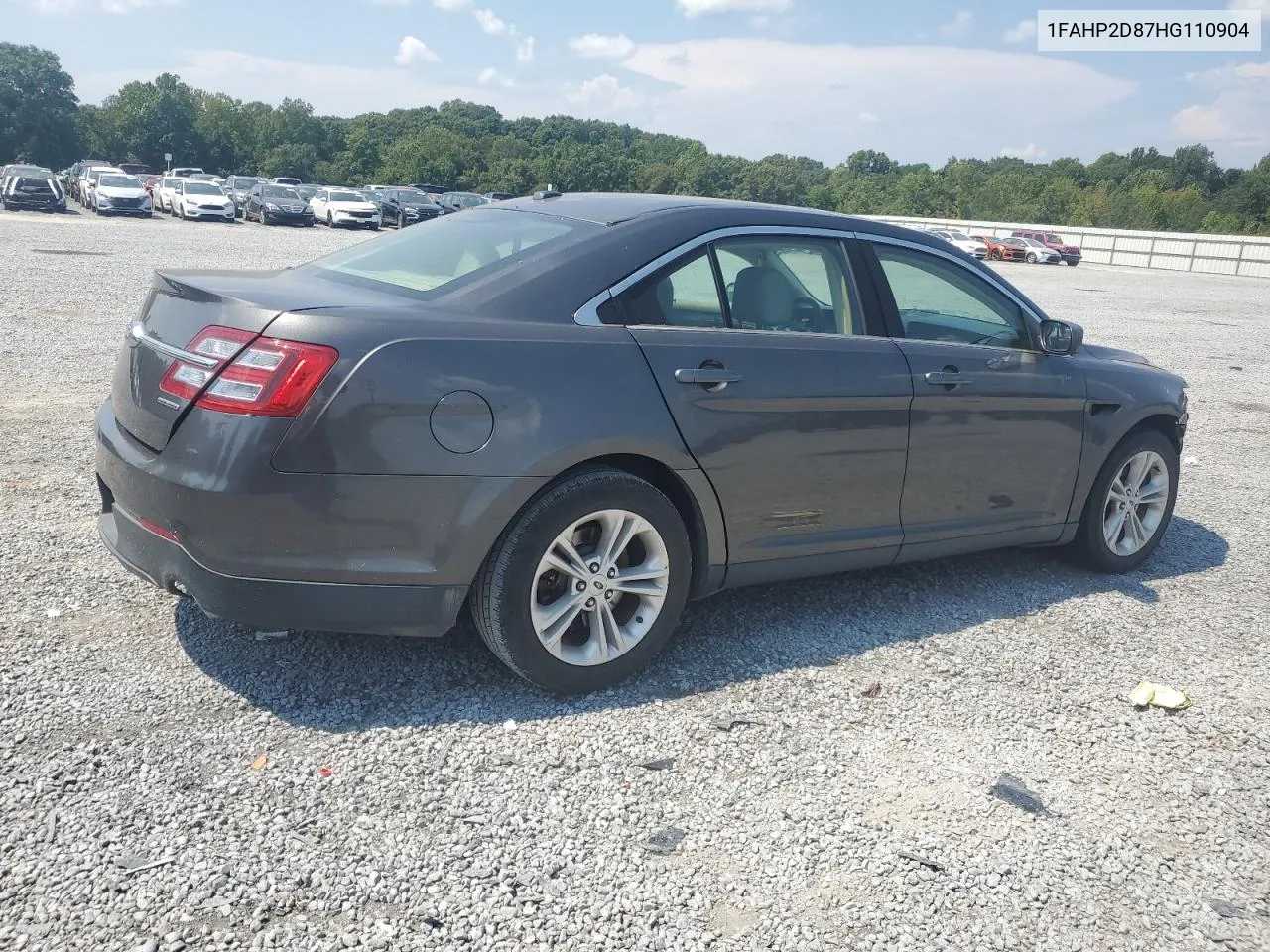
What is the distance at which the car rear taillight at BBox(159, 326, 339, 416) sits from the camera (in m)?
3.14

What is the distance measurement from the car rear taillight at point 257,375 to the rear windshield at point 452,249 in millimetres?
644

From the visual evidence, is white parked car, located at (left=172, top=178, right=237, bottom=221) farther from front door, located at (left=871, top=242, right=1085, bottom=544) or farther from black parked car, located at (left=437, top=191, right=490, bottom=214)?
front door, located at (left=871, top=242, right=1085, bottom=544)

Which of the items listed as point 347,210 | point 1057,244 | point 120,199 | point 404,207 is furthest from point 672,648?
point 1057,244

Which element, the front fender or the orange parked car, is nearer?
the front fender

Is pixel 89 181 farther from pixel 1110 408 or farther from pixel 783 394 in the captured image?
pixel 783 394

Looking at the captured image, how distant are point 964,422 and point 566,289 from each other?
1927mm

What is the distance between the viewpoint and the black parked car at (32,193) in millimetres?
36781

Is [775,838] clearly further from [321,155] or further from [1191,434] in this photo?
[321,155]

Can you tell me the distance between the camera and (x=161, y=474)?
3.29 metres

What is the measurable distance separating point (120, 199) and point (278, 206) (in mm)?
5395

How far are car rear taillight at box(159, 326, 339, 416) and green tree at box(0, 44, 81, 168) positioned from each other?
114 metres

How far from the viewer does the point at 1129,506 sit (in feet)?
17.9

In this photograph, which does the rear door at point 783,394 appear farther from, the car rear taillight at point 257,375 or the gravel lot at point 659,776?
the car rear taillight at point 257,375

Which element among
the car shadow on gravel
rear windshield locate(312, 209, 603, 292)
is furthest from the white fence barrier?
rear windshield locate(312, 209, 603, 292)
